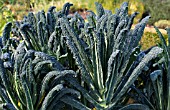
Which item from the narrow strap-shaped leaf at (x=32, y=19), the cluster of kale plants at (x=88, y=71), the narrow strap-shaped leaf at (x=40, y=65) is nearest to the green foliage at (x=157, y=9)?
the narrow strap-shaped leaf at (x=32, y=19)

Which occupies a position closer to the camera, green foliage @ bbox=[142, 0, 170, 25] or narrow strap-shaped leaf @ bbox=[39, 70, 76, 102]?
narrow strap-shaped leaf @ bbox=[39, 70, 76, 102]

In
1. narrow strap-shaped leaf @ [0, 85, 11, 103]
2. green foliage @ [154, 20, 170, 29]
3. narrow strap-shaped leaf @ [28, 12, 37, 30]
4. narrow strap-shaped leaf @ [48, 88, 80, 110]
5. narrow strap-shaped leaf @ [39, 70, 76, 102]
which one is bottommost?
green foliage @ [154, 20, 170, 29]

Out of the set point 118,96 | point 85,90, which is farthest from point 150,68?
point 85,90

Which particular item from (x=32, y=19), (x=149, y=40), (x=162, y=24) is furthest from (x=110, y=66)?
(x=162, y=24)

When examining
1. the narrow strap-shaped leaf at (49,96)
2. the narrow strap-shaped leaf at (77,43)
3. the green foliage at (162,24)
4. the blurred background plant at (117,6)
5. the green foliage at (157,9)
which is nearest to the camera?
the narrow strap-shaped leaf at (49,96)

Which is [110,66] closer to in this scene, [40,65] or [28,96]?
[40,65]

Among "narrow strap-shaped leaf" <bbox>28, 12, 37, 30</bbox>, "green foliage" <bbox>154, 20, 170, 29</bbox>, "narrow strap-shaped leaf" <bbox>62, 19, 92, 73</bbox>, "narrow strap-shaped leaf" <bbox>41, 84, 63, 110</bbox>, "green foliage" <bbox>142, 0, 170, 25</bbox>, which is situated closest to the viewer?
"narrow strap-shaped leaf" <bbox>41, 84, 63, 110</bbox>

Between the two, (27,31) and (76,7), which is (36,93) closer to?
(27,31)

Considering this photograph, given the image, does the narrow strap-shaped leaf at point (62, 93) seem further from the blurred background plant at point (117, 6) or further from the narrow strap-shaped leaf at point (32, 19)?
the blurred background plant at point (117, 6)

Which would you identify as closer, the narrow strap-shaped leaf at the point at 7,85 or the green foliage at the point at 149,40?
the narrow strap-shaped leaf at the point at 7,85

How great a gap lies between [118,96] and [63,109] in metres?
0.49

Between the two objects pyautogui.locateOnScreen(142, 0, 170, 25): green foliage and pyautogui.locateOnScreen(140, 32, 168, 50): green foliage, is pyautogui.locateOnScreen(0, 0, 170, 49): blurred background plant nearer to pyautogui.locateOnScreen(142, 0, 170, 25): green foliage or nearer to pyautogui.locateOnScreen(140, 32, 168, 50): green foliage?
pyautogui.locateOnScreen(142, 0, 170, 25): green foliage

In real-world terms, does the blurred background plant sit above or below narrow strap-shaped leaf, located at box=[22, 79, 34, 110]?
below

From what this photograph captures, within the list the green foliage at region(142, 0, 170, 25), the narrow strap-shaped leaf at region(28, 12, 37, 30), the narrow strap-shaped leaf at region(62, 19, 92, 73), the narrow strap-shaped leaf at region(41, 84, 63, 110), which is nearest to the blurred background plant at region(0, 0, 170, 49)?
the green foliage at region(142, 0, 170, 25)
